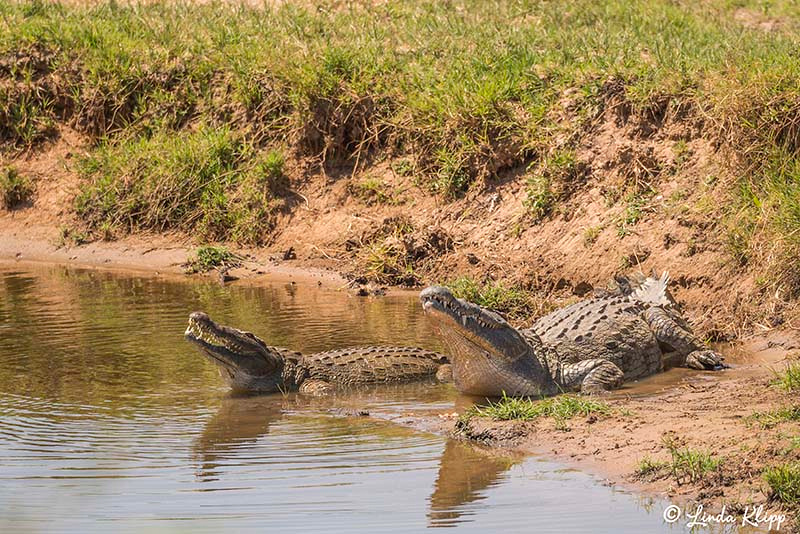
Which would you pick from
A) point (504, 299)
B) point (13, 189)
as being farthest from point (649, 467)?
point (13, 189)

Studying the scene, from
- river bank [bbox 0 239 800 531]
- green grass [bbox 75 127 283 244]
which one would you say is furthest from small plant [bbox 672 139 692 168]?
green grass [bbox 75 127 283 244]

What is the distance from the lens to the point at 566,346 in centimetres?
869

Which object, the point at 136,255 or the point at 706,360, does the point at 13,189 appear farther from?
the point at 706,360

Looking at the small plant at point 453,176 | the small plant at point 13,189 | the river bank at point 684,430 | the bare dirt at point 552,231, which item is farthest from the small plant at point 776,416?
the small plant at point 13,189

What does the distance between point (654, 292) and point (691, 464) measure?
3681 mm

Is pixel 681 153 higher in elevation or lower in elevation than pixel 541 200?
higher

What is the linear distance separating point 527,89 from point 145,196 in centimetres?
410

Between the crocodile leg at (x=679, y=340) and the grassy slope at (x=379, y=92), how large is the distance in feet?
3.04

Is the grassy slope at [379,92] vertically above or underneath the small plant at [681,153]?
above

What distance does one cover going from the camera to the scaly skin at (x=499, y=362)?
325 inches

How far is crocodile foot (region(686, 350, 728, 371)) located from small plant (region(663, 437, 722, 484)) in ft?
8.58

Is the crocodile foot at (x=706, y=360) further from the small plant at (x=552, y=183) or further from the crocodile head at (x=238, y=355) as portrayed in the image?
the small plant at (x=552, y=183)

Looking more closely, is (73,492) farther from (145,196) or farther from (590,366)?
(145,196)

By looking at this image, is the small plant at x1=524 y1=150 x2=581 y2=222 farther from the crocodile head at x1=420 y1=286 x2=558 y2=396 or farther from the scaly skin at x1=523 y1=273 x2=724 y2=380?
the crocodile head at x1=420 y1=286 x2=558 y2=396
